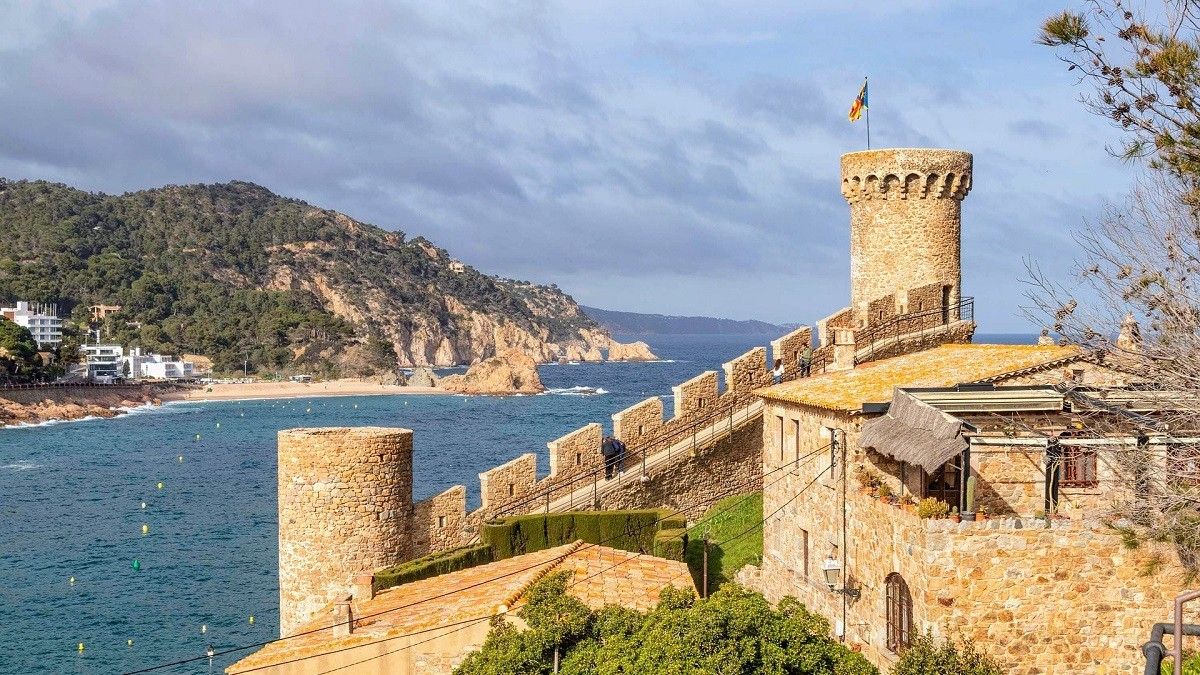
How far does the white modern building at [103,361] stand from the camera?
144500 mm

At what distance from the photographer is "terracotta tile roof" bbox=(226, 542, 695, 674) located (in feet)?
54.6

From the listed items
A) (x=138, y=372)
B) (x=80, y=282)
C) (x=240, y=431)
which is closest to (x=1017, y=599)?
(x=240, y=431)

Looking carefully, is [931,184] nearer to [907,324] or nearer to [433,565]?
[907,324]

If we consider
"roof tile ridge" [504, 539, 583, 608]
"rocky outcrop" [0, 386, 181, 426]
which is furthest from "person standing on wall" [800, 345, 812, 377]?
"rocky outcrop" [0, 386, 181, 426]

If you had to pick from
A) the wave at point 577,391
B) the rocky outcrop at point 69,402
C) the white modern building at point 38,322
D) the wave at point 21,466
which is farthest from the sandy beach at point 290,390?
the wave at point 21,466

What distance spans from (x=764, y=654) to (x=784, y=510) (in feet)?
29.1

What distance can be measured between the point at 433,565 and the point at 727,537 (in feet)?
25.7

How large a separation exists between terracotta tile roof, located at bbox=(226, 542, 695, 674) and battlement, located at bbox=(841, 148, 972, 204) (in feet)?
40.0

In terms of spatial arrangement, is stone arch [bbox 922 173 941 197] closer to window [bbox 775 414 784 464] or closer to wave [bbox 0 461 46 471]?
window [bbox 775 414 784 464]

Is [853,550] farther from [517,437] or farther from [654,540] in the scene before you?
[517,437]

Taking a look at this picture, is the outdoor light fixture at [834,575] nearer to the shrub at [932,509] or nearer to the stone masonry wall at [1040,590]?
the stone masonry wall at [1040,590]

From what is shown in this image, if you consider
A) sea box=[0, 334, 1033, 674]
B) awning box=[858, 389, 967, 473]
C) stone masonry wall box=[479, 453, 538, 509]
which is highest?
awning box=[858, 389, 967, 473]

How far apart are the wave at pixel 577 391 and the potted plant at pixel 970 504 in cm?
13147

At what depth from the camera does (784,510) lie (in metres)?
22.2
